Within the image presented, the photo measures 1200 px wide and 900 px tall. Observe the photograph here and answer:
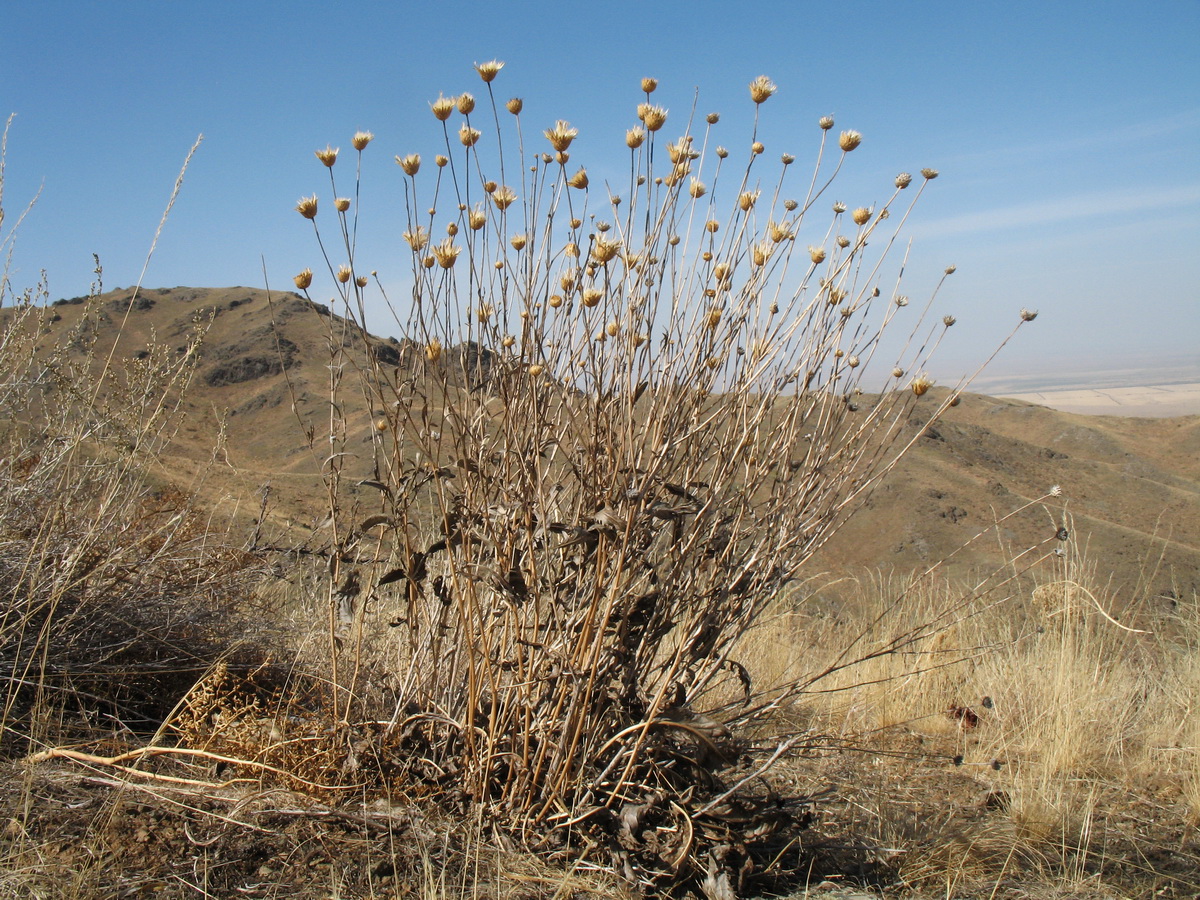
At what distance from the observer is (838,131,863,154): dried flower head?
6.45 feet

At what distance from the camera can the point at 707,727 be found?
180 cm

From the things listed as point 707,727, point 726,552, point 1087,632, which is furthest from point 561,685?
point 1087,632

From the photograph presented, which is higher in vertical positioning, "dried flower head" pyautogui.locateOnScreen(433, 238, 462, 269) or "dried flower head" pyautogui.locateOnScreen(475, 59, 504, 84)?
"dried flower head" pyautogui.locateOnScreen(475, 59, 504, 84)

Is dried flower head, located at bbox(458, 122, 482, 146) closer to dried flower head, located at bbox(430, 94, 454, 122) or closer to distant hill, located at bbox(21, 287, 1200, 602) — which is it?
dried flower head, located at bbox(430, 94, 454, 122)

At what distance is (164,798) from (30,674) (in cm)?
91

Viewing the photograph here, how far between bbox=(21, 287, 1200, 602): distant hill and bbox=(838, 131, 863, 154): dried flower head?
2.04 metres

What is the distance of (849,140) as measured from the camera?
77.6 inches

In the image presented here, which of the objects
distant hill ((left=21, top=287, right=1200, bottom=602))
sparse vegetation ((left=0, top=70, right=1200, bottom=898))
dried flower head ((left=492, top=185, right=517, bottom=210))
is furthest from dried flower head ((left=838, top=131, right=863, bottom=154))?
distant hill ((left=21, top=287, right=1200, bottom=602))

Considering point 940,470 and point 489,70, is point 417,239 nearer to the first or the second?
point 489,70

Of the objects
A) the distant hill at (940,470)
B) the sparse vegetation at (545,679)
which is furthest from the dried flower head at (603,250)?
the distant hill at (940,470)

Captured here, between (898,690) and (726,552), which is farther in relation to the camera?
(898,690)

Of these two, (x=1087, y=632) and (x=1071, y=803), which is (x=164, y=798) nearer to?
(x=1071, y=803)

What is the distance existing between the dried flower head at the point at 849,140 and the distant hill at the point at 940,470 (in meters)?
2.04

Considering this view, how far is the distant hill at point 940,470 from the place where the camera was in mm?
6941
